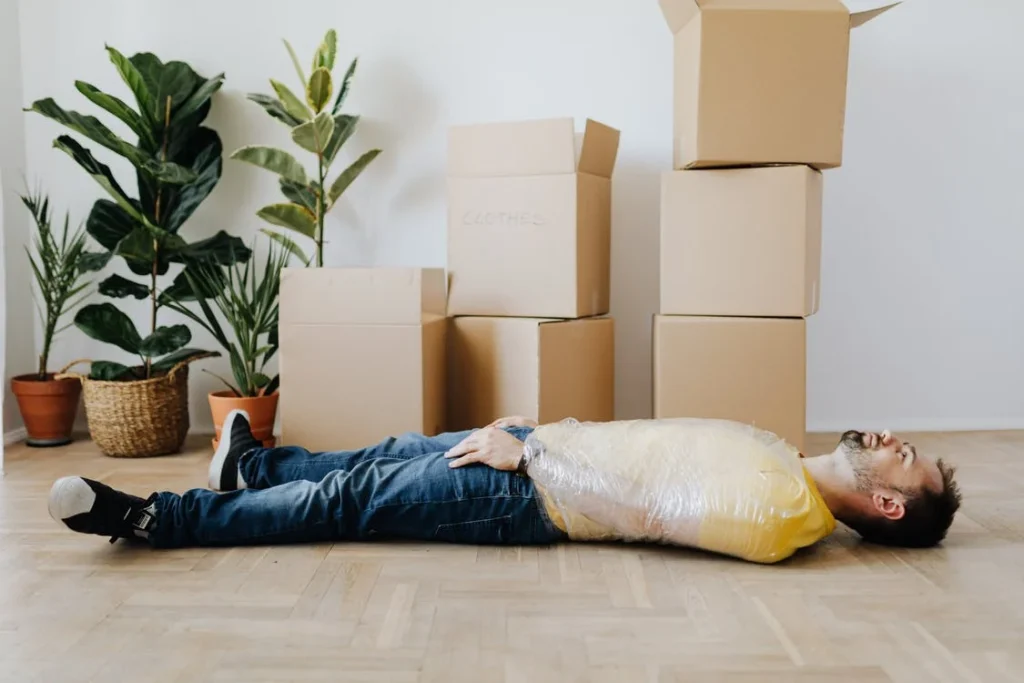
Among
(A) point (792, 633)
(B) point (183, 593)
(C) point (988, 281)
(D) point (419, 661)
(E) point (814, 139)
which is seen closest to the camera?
(D) point (419, 661)

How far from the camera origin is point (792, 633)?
1.39 metres

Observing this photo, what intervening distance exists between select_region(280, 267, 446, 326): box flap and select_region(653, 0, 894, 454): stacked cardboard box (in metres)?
0.67

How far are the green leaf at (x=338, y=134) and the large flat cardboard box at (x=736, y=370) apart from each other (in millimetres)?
1172

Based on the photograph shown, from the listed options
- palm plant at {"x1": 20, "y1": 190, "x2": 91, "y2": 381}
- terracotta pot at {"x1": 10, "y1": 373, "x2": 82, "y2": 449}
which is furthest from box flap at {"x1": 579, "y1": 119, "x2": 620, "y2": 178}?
terracotta pot at {"x1": 10, "y1": 373, "x2": 82, "y2": 449}

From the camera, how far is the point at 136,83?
9.21 feet

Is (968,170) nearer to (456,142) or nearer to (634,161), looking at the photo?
(634,161)

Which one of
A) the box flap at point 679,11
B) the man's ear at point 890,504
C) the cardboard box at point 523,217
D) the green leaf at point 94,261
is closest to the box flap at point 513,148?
the cardboard box at point 523,217

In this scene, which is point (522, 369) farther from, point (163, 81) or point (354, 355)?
point (163, 81)

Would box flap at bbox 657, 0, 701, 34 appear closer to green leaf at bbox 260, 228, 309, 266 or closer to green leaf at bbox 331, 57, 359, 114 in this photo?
green leaf at bbox 331, 57, 359, 114

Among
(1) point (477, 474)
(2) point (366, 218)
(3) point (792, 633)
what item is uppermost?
(2) point (366, 218)

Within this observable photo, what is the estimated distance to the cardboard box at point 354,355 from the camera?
2.42m

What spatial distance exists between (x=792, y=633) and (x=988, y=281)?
2.20 m

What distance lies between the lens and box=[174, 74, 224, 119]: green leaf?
2.90m

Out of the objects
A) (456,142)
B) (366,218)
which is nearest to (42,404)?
(366,218)
